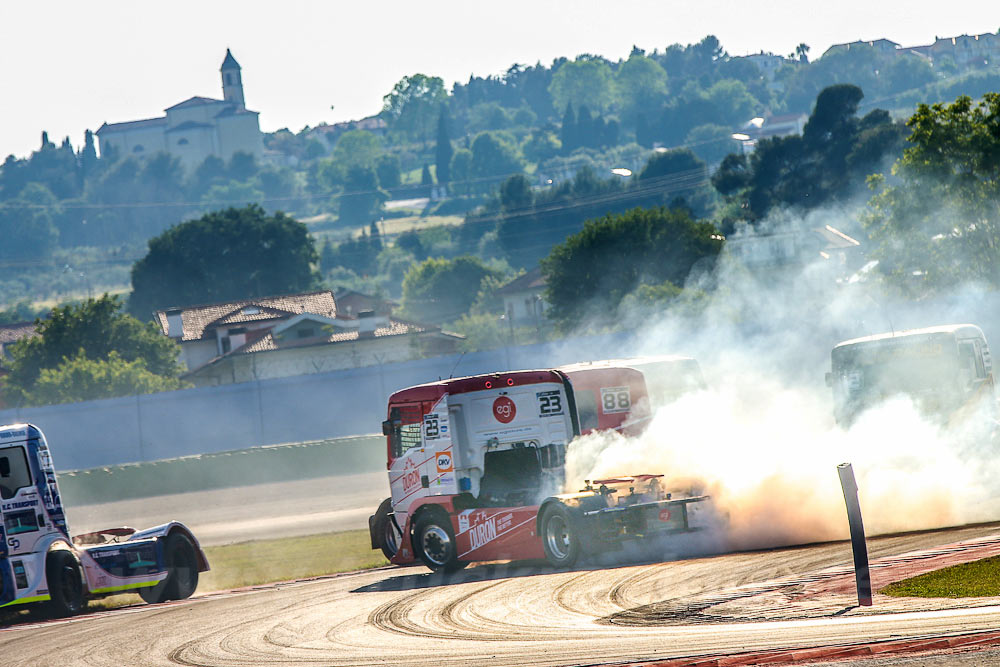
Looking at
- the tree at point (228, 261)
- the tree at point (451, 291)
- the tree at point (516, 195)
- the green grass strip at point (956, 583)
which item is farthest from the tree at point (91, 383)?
the tree at point (516, 195)

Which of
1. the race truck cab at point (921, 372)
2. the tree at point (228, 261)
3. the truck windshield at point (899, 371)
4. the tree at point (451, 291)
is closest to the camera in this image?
the race truck cab at point (921, 372)

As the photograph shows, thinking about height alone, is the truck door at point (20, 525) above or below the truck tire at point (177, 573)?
above

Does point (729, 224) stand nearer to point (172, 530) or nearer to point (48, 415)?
point (48, 415)

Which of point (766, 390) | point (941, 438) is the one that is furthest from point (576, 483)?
point (766, 390)

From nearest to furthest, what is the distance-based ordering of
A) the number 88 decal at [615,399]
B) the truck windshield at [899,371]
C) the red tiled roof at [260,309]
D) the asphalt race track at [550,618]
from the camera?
1. the asphalt race track at [550,618]
2. the truck windshield at [899,371]
3. the number 88 decal at [615,399]
4. the red tiled roof at [260,309]

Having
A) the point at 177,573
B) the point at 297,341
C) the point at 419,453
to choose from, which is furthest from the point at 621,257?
the point at 177,573

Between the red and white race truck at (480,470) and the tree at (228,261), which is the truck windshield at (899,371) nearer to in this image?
the red and white race truck at (480,470)

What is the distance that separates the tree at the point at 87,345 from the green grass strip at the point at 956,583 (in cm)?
7037

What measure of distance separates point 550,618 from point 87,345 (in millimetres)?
74422

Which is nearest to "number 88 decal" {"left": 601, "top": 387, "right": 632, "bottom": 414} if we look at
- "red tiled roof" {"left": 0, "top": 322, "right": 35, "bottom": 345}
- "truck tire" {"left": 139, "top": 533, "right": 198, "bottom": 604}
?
"truck tire" {"left": 139, "top": 533, "right": 198, "bottom": 604}

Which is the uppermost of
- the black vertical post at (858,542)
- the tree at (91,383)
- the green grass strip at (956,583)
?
the tree at (91,383)

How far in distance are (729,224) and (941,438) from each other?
84.3 metres

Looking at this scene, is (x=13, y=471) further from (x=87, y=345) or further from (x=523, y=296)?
(x=523, y=296)

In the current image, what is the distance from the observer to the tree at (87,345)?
81375mm
